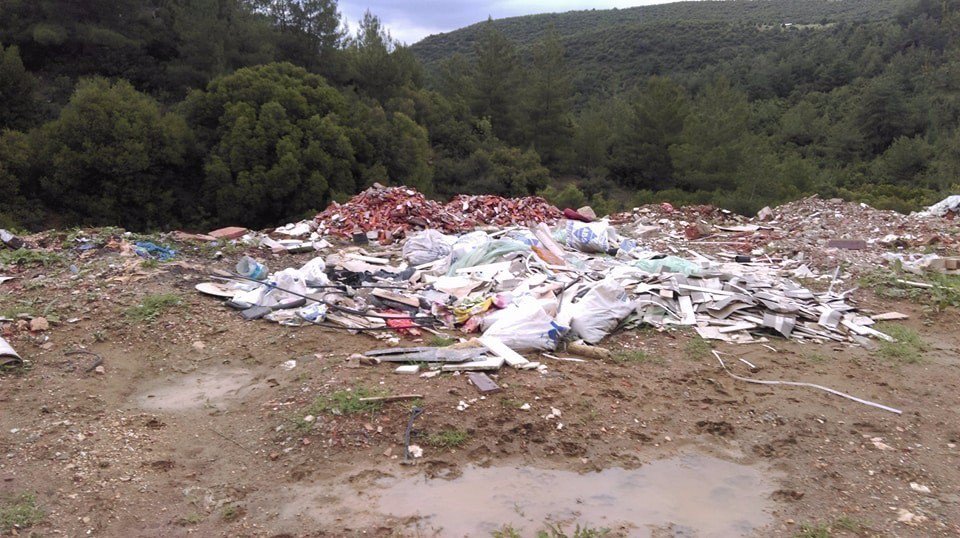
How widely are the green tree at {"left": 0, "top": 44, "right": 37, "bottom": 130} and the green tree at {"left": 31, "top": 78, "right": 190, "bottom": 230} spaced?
1.66 m

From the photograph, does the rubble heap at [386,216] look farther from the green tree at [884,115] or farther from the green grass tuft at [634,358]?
the green tree at [884,115]

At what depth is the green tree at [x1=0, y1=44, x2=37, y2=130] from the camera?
15.4 meters

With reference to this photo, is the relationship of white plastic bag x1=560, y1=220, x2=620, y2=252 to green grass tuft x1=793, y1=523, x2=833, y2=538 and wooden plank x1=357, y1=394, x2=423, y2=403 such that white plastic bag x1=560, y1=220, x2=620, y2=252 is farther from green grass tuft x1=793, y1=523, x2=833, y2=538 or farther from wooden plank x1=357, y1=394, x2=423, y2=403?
green grass tuft x1=793, y1=523, x2=833, y2=538

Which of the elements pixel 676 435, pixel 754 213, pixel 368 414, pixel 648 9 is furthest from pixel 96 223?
pixel 648 9

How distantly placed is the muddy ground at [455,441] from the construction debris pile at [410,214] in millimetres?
4685

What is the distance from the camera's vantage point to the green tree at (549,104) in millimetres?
24750

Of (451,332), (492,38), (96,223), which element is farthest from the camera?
(492,38)

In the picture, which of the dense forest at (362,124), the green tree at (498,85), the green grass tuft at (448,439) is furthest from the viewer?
the green tree at (498,85)

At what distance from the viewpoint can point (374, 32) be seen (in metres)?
23.4

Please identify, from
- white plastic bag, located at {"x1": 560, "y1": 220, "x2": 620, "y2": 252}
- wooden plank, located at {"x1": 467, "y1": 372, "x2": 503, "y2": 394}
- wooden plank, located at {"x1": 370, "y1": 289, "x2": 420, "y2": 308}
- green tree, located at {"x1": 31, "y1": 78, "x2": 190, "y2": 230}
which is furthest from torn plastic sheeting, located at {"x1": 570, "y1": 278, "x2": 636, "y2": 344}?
green tree, located at {"x1": 31, "y1": 78, "x2": 190, "y2": 230}

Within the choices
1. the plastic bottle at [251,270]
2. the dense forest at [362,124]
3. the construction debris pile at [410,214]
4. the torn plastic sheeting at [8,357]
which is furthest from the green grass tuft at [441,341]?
the dense forest at [362,124]

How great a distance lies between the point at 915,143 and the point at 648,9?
40.3m

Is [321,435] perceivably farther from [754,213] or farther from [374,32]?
[374,32]

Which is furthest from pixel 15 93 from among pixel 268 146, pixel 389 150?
pixel 389 150
